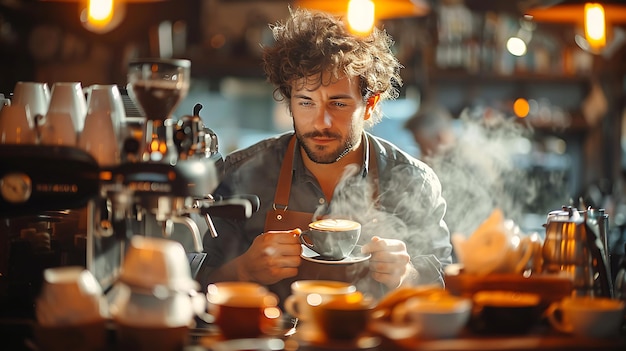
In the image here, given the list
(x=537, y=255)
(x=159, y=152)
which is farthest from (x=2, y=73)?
(x=537, y=255)

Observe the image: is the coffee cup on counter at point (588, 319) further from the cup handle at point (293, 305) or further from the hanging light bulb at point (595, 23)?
the hanging light bulb at point (595, 23)

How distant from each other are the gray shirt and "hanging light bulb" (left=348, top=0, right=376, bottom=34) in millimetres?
412

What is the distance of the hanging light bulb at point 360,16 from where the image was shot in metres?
3.05

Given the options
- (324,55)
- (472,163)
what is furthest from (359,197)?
(472,163)

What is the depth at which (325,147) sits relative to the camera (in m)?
2.91

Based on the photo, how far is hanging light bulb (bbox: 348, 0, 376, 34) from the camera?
305 centimetres

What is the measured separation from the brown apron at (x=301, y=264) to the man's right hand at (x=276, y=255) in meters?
0.17

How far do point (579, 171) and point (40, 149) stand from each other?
5766 millimetres

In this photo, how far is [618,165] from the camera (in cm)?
683

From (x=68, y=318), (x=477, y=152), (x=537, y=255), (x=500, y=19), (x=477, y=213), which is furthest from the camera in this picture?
(x=500, y=19)

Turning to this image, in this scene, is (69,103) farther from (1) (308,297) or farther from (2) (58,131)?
(1) (308,297)

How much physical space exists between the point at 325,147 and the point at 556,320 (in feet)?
4.14

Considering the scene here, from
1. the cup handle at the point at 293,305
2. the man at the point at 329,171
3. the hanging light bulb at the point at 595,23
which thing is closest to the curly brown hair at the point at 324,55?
the man at the point at 329,171

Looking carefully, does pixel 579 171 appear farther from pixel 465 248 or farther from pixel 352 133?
pixel 465 248
